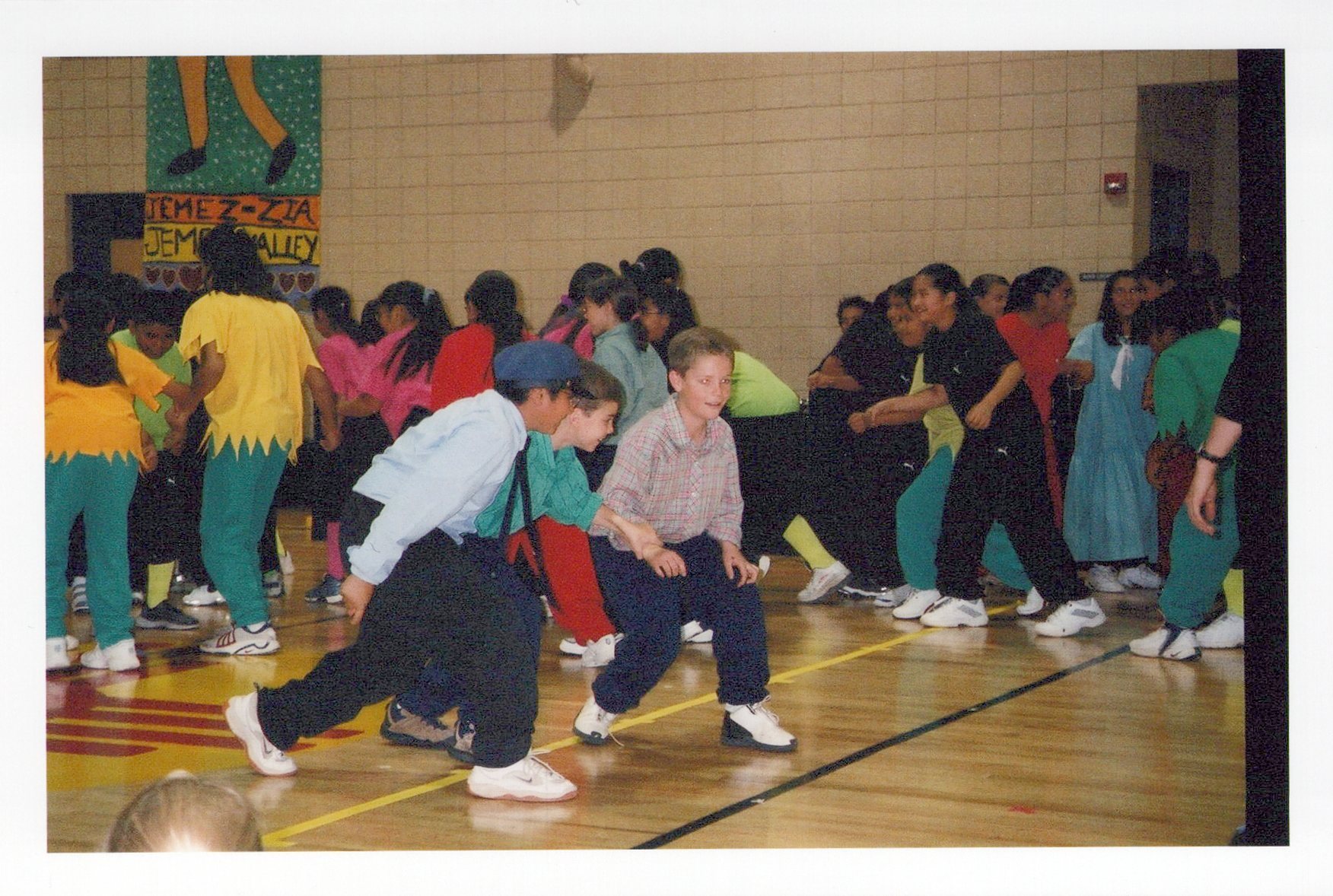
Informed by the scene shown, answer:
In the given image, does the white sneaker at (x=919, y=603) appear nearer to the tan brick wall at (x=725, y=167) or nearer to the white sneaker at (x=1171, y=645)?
the white sneaker at (x=1171, y=645)

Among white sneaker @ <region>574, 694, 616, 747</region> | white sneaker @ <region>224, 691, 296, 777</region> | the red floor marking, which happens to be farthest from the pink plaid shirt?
the red floor marking

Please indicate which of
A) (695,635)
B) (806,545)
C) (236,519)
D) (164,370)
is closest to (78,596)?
(164,370)

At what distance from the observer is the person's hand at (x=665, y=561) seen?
3.77 meters

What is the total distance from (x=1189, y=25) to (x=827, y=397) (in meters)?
3.77

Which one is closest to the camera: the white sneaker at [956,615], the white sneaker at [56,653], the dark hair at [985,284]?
the white sneaker at [56,653]

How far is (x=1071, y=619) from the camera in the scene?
5875 mm

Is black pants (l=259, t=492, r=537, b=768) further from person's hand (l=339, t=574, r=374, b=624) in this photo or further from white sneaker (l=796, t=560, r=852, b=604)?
white sneaker (l=796, t=560, r=852, b=604)

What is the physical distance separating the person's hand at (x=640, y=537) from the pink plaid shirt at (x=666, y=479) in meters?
0.15

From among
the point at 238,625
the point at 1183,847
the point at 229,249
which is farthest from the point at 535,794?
the point at 229,249

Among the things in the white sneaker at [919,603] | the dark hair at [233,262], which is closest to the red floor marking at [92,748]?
the dark hair at [233,262]

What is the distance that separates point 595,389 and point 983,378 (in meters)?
2.66

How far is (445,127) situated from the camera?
404 inches

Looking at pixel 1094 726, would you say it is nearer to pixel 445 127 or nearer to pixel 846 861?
pixel 846 861

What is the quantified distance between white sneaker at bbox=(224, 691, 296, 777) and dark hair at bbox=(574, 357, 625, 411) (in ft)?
3.64
